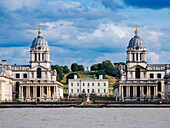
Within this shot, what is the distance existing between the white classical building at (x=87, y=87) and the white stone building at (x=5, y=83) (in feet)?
160

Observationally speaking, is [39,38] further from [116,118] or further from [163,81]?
[116,118]

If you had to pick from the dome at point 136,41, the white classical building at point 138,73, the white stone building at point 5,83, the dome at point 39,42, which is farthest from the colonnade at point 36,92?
the dome at point 136,41

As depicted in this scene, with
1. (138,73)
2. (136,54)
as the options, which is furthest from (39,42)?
(138,73)

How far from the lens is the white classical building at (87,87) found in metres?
189

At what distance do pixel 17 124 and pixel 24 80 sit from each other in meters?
82.3

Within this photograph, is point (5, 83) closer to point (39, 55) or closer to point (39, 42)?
point (39, 55)

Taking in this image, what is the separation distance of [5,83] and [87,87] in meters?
65.9

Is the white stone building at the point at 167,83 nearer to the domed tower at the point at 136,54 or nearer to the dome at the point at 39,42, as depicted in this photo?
the domed tower at the point at 136,54

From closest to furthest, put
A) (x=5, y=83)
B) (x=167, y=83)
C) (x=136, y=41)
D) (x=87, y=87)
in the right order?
(x=5, y=83) → (x=167, y=83) → (x=136, y=41) → (x=87, y=87)

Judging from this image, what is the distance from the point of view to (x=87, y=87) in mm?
189750

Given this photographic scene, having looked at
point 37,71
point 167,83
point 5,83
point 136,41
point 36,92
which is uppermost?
point 136,41

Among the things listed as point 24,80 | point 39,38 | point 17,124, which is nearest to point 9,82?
point 24,80

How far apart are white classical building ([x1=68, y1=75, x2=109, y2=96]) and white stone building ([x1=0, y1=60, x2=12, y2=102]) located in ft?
160

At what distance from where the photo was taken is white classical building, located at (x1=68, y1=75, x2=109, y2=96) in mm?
188625
